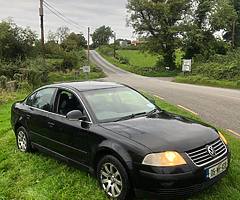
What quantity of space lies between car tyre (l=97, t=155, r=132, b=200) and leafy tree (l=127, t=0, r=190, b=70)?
170 ft

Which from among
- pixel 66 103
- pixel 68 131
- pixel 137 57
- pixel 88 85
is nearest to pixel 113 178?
pixel 68 131

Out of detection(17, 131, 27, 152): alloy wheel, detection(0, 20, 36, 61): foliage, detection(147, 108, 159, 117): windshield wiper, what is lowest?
detection(17, 131, 27, 152): alloy wheel

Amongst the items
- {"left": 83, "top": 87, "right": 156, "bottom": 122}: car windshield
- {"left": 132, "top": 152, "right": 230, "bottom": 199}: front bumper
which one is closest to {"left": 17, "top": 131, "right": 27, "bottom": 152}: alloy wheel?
{"left": 83, "top": 87, "right": 156, "bottom": 122}: car windshield

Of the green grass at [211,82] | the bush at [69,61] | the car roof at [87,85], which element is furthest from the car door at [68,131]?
the bush at [69,61]

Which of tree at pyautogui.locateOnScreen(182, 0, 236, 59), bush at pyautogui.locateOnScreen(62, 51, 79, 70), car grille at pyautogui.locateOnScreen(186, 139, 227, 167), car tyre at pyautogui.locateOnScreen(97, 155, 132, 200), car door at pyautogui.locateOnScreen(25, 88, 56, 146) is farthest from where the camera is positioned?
tree at pyautogui.locateOnScreen(182, 0, 236, 59)

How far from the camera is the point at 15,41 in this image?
1396 inches

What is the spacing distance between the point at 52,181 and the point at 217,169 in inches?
104

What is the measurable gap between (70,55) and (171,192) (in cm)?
4536

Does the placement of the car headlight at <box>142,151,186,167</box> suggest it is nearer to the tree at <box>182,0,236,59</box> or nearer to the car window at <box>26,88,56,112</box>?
the car window at <box>26,88,56,112</box>

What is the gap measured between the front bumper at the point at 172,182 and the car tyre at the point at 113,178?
23cm

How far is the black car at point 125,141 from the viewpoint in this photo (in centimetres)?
453

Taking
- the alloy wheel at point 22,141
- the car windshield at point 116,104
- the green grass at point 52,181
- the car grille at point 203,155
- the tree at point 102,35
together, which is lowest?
the green grass at point 52,181

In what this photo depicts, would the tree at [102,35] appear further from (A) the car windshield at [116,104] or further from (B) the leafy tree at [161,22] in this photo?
(A) the car windshield at [116,104]

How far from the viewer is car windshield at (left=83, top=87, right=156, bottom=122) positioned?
5777 millimetres
